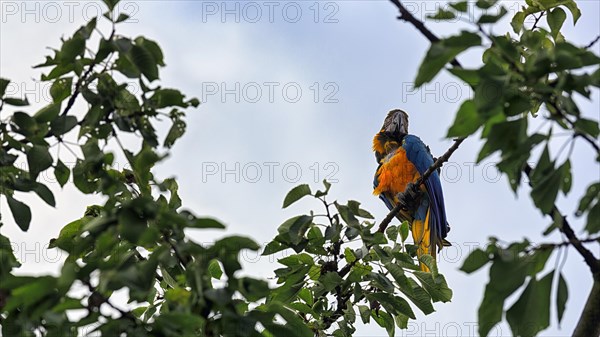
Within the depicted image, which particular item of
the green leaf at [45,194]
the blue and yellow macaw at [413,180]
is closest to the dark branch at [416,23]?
the green leaf at [45,194]

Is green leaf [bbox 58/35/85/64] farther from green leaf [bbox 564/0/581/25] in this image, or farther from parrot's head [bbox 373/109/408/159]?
parrot's head [bbox 373/109/408/159]

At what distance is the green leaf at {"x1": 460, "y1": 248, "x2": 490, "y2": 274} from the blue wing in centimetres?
572

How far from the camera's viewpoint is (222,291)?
2408mm

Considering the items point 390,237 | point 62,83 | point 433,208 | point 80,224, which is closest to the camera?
point 62,83

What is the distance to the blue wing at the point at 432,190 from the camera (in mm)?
Result: 8211

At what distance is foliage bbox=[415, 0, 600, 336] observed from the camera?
7.54 feet

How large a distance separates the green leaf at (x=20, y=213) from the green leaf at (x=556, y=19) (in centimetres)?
258

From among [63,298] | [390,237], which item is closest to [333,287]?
[390,237]

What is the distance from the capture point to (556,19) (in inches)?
163

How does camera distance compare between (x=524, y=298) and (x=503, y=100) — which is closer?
(x=503, y=100)

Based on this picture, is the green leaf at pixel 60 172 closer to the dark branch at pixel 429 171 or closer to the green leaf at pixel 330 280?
the green leaf at pixel 330 280

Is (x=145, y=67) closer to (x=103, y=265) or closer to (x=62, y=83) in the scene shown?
(x=62, y=83)

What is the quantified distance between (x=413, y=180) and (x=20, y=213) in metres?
5.83

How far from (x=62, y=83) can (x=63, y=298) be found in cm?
105
